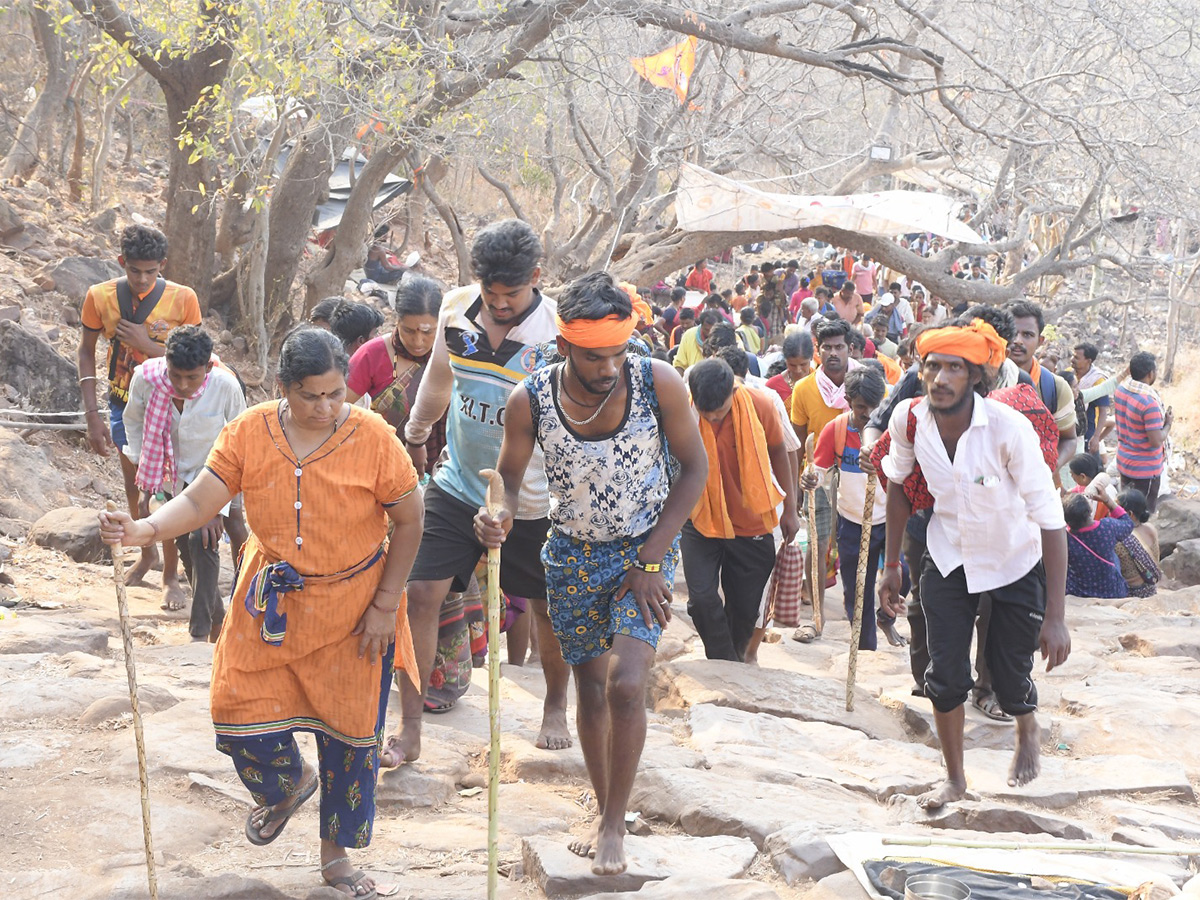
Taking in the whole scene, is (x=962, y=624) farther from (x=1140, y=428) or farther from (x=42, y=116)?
(x=42, y=116)

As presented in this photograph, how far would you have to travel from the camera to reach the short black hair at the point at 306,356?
3438mm

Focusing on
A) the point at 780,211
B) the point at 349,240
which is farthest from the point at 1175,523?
the point at 349,240

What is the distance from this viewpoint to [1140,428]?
11.4 m

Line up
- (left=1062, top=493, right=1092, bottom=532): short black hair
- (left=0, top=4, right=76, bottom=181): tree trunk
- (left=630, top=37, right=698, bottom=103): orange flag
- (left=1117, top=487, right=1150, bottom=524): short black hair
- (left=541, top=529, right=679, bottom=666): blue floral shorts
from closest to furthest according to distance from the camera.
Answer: (left=541, top=529, right=679, bottom=666): blue floral shorts → (left=1062, top=493, right=1092, bottom=532): short black hair → (left=1117, top=487, right=1150, bottom=524): short black hair → (left=630, top=37, right=698, bottom=103): orange flag → (left=0, top=4, right=76, bottom=181): tree trunk

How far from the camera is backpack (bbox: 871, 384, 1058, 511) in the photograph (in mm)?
4832

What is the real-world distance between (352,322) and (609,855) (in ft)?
10.7

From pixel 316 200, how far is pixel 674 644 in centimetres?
779

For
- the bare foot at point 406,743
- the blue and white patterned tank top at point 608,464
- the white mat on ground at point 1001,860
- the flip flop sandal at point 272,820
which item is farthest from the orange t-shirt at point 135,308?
the white mat on ground at point 1001,860

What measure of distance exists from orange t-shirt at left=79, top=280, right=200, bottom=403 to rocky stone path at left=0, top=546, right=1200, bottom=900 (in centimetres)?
143

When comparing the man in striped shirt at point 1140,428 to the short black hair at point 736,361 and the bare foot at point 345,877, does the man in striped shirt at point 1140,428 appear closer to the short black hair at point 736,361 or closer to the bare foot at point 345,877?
the short black hair at point 736,361

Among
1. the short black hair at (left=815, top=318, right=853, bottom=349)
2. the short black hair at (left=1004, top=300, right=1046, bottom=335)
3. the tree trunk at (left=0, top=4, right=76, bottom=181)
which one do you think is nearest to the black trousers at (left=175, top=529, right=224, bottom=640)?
the short black hair at (left=815, top=318, right=853, bottom=349)

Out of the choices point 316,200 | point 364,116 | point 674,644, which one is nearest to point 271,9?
point 364,116

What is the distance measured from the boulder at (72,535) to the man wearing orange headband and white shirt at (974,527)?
5628 millimetres

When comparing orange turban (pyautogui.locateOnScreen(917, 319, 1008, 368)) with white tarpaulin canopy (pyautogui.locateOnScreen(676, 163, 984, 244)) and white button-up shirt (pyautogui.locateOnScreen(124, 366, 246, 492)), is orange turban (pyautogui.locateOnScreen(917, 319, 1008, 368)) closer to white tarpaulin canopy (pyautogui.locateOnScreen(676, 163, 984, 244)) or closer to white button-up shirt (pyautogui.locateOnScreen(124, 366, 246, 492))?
white button-up shirt (pyautogui.locateOnScreen(124, 366, 246, 492))
